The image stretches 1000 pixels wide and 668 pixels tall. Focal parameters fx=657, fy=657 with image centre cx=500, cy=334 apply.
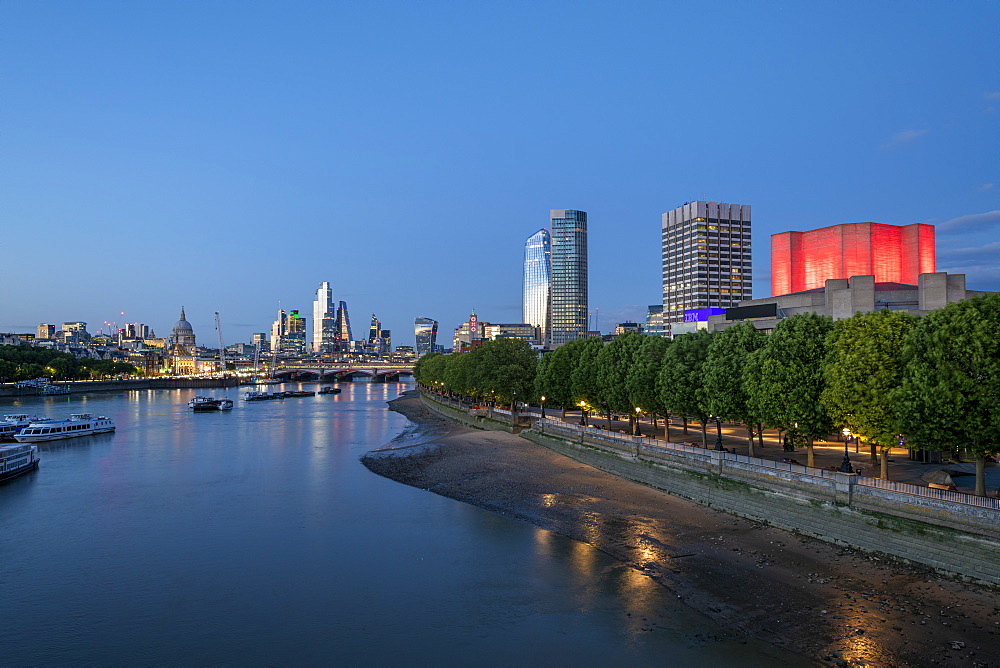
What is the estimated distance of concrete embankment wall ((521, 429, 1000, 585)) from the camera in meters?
28.5

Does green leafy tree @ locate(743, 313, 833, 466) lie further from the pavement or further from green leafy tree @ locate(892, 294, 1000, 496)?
green leafy tree @ locate(892, 294, 1000, 496)

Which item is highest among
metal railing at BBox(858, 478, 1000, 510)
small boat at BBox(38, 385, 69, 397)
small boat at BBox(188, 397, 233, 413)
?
metal railing at BBox(858, 478, 1000, 510)

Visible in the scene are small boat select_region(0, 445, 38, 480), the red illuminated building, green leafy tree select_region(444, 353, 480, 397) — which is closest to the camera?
small boat select_region(0, 445, 38, 480)

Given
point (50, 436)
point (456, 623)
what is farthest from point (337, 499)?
point (50, 436)

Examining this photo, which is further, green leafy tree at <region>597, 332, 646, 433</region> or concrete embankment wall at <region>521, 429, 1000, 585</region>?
green leafy tree at <region>597, 332, 646, 433</region>

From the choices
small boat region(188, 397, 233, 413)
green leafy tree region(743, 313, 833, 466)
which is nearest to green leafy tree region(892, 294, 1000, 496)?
green leafy tree region(743, 313, 833, 466)

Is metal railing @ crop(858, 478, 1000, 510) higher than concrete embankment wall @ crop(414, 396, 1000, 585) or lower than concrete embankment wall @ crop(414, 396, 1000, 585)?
higher

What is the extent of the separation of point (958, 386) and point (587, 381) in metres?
44.3

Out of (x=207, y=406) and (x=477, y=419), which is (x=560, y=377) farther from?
(x=207, y=406)

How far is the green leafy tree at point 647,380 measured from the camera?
61.3 metres

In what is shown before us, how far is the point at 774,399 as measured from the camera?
144 feet

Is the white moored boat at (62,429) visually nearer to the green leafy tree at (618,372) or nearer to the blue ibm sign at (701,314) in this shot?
the green leafy tree at (618,372)

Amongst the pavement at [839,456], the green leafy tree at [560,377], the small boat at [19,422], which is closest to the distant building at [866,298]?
the green leafy tree at [560,377]

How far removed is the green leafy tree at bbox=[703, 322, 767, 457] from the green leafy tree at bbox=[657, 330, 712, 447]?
4.98 feet
